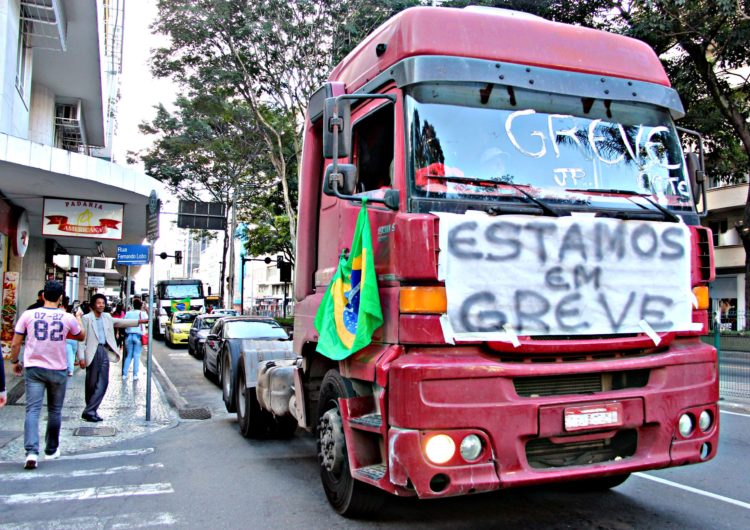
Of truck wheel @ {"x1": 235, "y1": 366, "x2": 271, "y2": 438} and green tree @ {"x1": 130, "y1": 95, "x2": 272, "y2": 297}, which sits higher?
green tree @ {"x1": 130, "y1": 95, "x2": 272, "y2": 297}

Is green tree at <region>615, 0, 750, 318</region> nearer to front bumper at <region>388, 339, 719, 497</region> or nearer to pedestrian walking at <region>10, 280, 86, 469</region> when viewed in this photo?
front bumper at <region>388, 339, 719, 497</region>

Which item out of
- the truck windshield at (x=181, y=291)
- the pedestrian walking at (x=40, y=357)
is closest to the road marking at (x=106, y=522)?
the pedestrian walking at (x=40, y=357)

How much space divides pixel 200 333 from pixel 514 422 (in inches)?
768

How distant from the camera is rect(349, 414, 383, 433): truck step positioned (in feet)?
12.7

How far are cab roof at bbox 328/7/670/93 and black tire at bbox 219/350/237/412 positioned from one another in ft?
18.6

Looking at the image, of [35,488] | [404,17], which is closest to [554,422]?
[404,17]

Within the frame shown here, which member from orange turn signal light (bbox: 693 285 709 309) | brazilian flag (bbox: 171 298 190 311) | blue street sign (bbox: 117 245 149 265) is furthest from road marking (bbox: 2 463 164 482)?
brazilian flag (bbox: 171 298 190 311)

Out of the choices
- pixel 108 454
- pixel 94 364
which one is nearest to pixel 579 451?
pixel 108 454

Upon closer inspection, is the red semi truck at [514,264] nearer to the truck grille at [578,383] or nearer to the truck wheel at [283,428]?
the truck grille at [578,383]

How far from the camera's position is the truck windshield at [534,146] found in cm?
396

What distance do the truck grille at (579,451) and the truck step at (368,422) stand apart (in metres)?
0.93

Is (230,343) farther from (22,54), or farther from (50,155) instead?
(22,54)

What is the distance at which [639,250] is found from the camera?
4.10 m

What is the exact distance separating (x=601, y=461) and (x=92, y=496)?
4350mm
